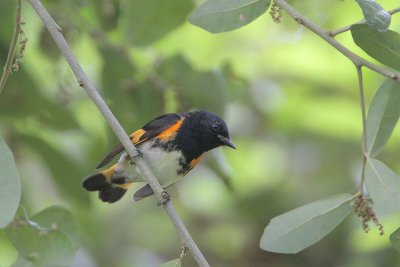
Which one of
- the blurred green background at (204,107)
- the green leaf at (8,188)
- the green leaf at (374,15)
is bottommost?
the blurred green background at (204,107)

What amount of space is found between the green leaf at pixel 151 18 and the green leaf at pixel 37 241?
5.35 ft

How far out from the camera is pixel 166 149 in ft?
13.1

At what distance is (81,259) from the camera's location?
19.1ft

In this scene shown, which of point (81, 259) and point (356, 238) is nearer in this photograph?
point (356, 238)

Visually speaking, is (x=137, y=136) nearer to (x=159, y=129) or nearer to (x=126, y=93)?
(x=159, y=129)

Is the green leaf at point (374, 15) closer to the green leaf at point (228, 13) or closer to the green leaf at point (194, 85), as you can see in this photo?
the green leaf at point (228, 13)

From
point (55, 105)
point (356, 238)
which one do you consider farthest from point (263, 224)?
point (55, 105)

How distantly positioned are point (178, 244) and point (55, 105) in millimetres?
2736

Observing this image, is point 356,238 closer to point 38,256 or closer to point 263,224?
point 263,224

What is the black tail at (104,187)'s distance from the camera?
13.6ft

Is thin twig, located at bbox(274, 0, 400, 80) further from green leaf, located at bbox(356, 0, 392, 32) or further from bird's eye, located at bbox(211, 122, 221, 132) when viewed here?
bird's eye, located at bbox(211, 122, 221, 132)

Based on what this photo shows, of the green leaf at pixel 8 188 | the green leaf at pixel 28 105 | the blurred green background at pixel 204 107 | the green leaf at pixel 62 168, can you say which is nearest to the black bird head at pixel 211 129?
the blurred green background at pixel 204 107

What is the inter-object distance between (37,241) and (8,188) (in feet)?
1.44

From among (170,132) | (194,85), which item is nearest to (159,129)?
(170,132)
